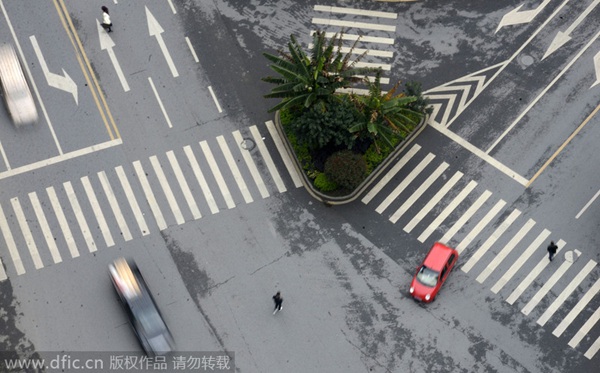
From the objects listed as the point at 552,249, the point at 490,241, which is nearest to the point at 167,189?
the point at 490,241

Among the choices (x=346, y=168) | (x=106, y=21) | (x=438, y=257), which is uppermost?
(x=106, y=21)

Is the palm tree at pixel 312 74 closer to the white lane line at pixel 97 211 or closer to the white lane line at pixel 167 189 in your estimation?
the white lane line at pixel 167 189

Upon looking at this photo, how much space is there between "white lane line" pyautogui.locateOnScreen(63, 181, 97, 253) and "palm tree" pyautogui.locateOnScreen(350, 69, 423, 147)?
47.4ft

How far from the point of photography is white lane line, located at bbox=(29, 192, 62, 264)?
38344mm

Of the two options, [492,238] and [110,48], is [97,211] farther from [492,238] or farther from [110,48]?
[492,238]

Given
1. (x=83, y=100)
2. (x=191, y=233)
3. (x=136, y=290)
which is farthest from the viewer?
(x=83, y=100)

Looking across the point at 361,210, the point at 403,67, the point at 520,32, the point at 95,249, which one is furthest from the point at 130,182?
the point at 520,32

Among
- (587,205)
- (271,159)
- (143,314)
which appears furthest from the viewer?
(271,159)

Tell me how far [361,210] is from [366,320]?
5.89m

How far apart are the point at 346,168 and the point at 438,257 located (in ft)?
21.0

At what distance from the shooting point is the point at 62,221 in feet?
128

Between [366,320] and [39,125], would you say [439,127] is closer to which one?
[366,320]

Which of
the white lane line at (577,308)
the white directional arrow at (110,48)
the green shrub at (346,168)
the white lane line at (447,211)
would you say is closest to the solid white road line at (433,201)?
the white lane line at (447,211)

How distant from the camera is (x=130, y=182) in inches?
1572
